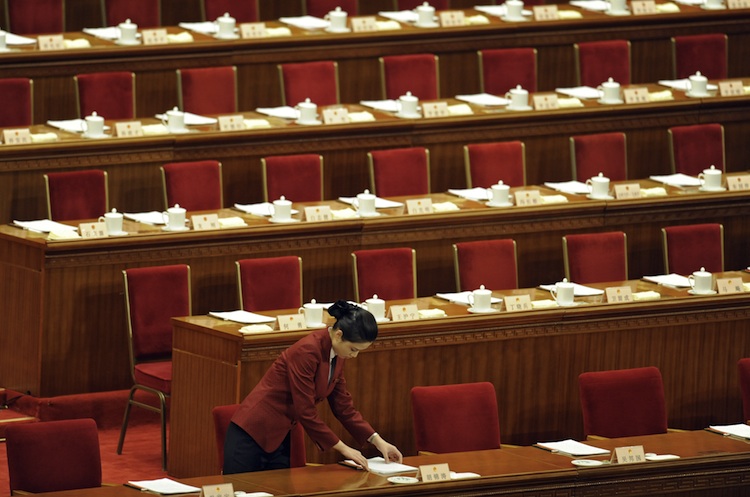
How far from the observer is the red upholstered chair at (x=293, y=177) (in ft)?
26.2

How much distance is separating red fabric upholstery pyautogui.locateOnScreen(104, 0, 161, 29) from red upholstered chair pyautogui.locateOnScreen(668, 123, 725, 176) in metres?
2.93

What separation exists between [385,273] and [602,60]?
2867 mm

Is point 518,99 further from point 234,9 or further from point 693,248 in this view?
point 234,9

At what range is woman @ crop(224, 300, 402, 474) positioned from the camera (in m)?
5.19

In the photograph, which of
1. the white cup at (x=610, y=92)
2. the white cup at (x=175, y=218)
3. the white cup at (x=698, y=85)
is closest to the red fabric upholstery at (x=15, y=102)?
the white cup at (x=175, y=218)

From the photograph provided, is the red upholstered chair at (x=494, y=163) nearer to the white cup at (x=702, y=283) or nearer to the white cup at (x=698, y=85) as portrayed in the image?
the white cup at (x=698, y=85)

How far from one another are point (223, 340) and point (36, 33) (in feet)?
11.4

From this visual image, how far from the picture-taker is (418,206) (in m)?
7.78

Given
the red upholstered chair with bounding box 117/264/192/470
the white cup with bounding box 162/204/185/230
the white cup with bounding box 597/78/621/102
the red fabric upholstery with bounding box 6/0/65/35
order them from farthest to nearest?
1. the red fabric upholstery with bounding box 6/0/65/35
2. the white cup with bounding box 597/78/621/102
3. the white cup with bounding box 162/204/185/230
4. the red upholstered chair with bounding box 117/264/192/470

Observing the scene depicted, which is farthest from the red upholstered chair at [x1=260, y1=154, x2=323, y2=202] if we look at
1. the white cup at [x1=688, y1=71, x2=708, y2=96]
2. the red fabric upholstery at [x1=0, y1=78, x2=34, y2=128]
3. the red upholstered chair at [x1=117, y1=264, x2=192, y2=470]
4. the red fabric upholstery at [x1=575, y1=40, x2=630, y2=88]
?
the white cup at [x1=688, y1=71, x2=708, y2=96]

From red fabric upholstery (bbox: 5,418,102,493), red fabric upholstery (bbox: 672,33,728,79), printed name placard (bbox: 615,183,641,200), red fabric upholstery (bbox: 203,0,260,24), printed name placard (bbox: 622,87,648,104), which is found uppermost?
red fabric upholstery (bbox: 203,0,260,24)

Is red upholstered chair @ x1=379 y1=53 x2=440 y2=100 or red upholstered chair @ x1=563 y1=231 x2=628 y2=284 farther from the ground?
red upholstered chair @ x1=379 y1=53 x2=440 y2=100

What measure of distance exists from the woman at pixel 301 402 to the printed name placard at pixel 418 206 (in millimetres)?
2437

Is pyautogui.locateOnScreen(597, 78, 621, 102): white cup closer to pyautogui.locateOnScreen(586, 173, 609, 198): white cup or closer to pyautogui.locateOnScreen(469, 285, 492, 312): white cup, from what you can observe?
pyautogui.locateOnScreen(586, 173, 609, 198): white cup
